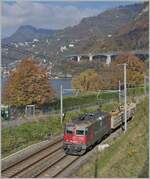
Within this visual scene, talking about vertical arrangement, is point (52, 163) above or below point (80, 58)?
below

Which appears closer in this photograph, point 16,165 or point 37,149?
point 16,165

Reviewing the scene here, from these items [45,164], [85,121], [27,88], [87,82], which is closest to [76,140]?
[85,121]

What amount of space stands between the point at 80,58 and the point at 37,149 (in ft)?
293

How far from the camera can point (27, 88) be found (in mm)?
42562

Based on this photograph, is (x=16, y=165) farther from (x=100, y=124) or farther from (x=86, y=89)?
(x=86, y=89)

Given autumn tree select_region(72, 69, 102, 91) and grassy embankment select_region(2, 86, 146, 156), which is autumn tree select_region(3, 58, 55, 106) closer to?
grassy embankment select_region(2, 86, 146, 156)

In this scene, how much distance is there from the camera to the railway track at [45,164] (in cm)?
1906

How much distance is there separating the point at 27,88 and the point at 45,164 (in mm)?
22090

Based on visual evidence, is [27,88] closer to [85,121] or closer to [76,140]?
[85,121]

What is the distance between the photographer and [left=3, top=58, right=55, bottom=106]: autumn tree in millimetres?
42406

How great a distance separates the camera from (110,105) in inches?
2063

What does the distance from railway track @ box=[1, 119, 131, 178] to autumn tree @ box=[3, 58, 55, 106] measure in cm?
1730

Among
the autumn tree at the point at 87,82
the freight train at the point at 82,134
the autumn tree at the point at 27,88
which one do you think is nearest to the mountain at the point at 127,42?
the autumn tree at the point at 87,82

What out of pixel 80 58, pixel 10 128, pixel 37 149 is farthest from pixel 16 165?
pixel 80 58
